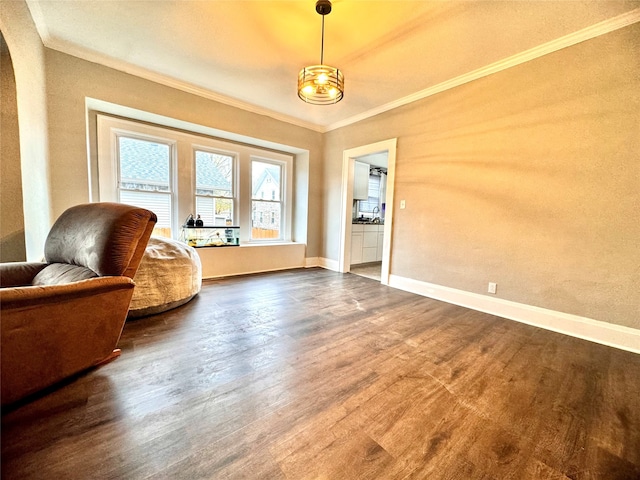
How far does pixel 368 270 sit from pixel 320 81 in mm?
3516

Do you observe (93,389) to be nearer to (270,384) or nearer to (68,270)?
(68,270)

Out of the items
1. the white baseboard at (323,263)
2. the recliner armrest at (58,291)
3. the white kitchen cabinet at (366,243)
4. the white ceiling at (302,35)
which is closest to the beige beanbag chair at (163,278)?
the recliner armrest at (58,291)

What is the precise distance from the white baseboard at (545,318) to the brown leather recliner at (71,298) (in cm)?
320

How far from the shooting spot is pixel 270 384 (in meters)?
1.50

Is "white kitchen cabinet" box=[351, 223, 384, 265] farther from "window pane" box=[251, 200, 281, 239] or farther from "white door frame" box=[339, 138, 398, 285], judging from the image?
"window pane" box=[251, 200, 281, 239]

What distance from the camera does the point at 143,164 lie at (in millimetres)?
3543

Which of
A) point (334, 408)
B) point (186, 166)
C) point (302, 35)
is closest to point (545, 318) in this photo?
point (334, 408)

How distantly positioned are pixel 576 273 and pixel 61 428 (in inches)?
147

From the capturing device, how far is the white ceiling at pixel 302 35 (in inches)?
78.8

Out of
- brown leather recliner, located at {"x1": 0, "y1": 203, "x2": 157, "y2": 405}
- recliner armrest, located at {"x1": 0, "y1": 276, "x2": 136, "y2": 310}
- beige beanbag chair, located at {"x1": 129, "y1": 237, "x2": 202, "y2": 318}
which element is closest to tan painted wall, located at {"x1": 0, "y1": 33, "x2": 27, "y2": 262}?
brown leather recliner, located at {"x1": 0, "y1": 203, "x2": 157, "y2": 405}

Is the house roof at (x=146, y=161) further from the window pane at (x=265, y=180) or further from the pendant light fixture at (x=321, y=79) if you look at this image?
the pendant light fixture at (x=321, y=79)

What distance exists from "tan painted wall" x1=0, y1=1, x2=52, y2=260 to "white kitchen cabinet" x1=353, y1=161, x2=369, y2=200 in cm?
436

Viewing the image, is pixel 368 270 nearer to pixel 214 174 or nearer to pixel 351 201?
pixel 351 201

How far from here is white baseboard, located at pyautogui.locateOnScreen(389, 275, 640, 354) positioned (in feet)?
6.81
